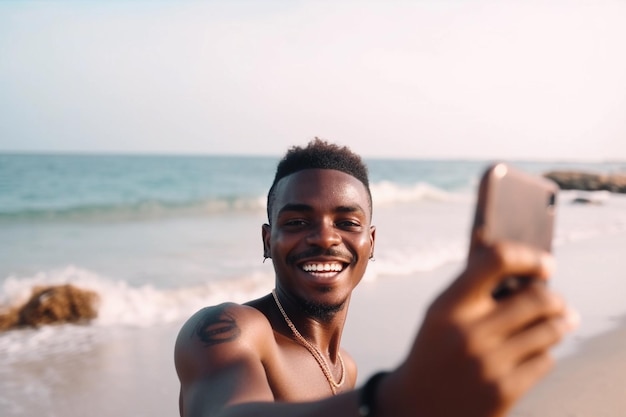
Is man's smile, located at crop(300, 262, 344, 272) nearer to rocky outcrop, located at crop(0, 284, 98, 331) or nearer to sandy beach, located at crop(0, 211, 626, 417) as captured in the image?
sandy beach, located at crop(0, 211, 626, 417)

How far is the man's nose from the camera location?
2635 mm

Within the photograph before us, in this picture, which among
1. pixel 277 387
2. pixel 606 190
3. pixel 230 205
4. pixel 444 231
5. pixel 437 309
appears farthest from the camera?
pixel 606 190

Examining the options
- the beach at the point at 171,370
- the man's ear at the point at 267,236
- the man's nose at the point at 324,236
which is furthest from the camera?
the beach at the point at 171,370

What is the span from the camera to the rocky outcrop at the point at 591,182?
40.3 metres

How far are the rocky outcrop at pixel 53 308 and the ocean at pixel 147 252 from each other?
0.19 m

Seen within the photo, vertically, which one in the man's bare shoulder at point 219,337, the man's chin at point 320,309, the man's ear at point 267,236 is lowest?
the man's chin at point 320,309

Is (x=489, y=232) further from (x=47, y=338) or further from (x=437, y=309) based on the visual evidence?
(x=47, y=338)

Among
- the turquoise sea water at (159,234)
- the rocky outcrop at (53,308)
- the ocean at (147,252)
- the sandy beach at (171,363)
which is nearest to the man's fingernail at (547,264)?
the sandy beach at (171,363)

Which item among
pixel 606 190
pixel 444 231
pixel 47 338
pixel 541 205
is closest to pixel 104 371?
pixel 47 338

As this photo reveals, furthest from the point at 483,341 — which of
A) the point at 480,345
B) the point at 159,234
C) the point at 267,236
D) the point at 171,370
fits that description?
the point at 159,234

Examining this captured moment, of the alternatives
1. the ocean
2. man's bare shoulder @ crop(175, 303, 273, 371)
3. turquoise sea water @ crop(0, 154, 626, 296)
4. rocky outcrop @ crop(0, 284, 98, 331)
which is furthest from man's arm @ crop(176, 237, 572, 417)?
turquoise sea water @ crop(0, 154, 626, 296)

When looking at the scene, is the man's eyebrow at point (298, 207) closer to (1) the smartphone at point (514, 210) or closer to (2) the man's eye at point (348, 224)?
(2) the man's eye at point (348, 224)

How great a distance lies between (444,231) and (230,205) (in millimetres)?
9370

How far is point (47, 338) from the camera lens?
6930 millimetres
